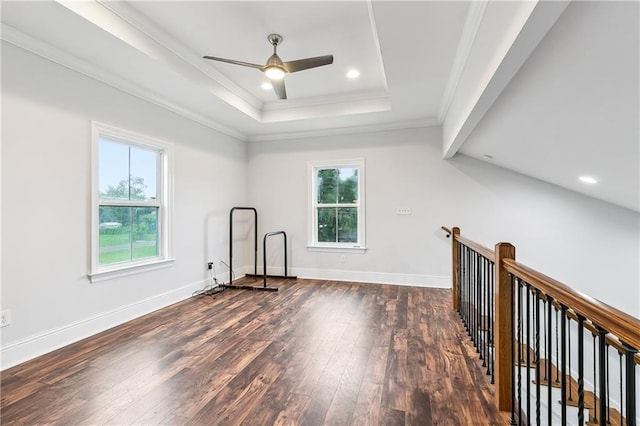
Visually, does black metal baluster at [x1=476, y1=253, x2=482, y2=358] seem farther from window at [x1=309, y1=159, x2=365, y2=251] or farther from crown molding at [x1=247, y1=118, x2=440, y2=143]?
crown molding at [x1=247, y1=118, x2=440, y2=143]

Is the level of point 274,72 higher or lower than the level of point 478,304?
higher

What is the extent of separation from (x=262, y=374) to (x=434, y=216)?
3.54 meters

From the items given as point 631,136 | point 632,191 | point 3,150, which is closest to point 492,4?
point 631,136

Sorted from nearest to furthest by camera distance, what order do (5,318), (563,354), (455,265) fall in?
1. (563,354)
2. (5,318)
3. (455,265)

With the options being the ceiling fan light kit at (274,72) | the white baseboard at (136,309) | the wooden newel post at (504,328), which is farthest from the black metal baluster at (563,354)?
the white baseboard at (136,309)

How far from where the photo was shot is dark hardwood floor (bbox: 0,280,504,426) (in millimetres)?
1774

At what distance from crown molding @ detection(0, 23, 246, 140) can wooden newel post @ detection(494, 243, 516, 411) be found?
12.2ft

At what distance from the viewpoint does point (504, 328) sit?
178cm

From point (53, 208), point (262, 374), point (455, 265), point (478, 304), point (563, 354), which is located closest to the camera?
point (563, 354)

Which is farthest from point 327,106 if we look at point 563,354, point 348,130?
point 563,354

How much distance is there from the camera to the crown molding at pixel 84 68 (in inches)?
93.0

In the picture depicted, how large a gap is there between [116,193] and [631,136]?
4420mm

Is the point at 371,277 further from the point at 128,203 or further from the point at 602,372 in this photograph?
the point at 602,372

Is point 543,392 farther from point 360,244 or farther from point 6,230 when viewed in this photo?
point 6,230
